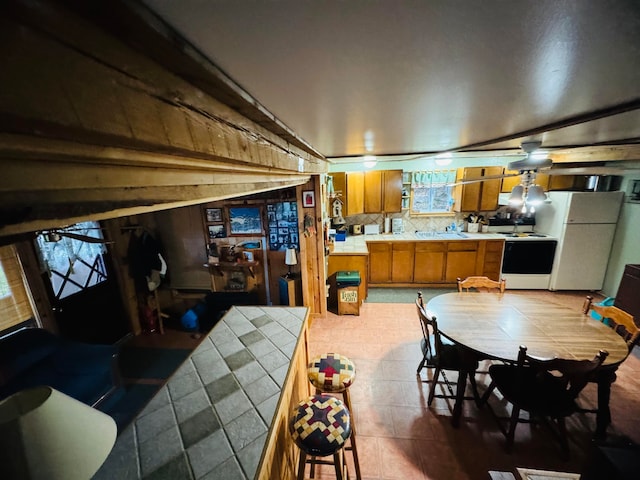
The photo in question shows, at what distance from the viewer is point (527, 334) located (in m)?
1.98

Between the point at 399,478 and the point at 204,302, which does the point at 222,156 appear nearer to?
the point at 399,478

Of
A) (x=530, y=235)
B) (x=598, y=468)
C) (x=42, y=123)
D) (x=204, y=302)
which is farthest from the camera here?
(x=530, y=235)

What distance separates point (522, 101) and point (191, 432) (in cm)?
180

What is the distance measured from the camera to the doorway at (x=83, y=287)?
272 cm

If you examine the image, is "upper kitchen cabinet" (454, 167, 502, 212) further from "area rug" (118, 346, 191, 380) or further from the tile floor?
"area rug" (118, 346, 191, 380)

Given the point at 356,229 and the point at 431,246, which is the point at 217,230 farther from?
the point at 431,246

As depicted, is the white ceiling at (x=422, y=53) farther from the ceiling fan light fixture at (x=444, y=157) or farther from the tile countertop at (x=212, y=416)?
the ceiling fan light fixture at (x=444, y=157)

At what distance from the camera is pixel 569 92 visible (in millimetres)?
741

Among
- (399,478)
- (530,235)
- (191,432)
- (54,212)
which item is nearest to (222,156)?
(54,212)

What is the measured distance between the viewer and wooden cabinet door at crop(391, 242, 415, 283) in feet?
14.5

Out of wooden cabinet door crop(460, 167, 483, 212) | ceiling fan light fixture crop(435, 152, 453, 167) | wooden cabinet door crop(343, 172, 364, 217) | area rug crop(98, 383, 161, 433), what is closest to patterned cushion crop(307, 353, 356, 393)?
area rug crop(98, 383, 161, 433)

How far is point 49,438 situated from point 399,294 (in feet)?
13.9

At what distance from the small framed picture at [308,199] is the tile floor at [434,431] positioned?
1.79 metres

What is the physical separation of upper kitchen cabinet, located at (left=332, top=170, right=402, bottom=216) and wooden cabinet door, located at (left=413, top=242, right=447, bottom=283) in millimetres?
836
